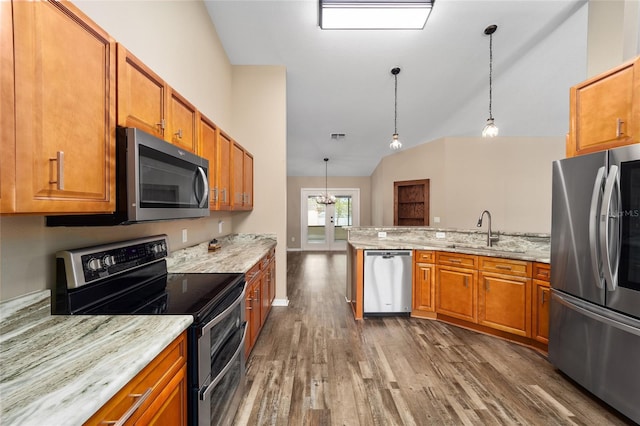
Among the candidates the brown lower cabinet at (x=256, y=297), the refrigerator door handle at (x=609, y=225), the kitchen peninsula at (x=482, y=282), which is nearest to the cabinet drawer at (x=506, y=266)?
the kitchen peninsula at (x=482, y=282)

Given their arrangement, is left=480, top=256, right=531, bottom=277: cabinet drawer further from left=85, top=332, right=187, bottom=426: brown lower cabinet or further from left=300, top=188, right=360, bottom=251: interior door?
left=300, top=188, right=360, bottom=251: interior door

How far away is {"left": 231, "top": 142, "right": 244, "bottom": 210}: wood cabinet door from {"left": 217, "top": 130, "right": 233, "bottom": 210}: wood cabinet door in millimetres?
101

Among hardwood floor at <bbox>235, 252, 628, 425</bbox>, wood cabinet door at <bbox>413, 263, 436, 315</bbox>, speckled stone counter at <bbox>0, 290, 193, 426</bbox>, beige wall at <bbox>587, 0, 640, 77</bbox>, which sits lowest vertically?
hardwood floor at <bbox>235, 252, 628, 425</bbox>

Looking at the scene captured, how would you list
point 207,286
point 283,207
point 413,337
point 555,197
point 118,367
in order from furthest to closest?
point 283,207 < point 413,337 < point 555,197 < point 207,286 < point 118,367

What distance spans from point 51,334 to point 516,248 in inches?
151

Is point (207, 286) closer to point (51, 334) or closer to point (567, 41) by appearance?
point (51, 334)

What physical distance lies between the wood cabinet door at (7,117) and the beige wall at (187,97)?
1.32 ft

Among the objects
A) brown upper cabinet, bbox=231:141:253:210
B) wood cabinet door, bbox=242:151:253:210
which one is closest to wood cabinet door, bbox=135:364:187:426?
brown upper cabinet, bbox=231:141:253:210

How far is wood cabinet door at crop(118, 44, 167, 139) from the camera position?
1123 mm

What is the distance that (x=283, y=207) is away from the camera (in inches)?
143

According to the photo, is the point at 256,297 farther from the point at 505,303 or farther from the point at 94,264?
the point at 505,303

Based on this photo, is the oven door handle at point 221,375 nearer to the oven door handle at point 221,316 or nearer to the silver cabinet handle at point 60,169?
the oven door handle at point 221,316

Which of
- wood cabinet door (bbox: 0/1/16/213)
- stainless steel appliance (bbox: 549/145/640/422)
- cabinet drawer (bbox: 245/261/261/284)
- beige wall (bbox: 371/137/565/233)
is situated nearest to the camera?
wood cabinet door (bbox: 0/1/16/213)

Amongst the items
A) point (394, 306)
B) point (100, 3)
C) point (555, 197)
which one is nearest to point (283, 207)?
point (394, 306)
